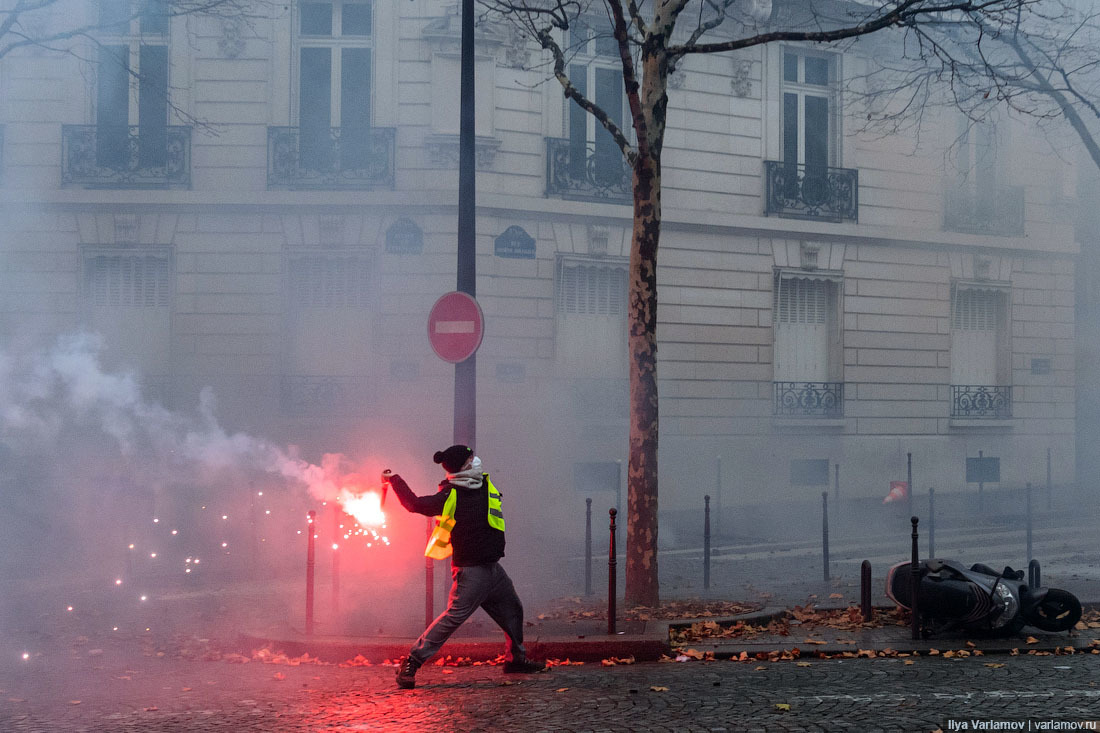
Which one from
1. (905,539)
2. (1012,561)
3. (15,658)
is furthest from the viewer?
(905,539)

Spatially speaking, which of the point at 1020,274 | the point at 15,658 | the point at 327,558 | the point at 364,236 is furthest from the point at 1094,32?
the point at 15,658

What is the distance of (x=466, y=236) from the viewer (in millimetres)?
9125

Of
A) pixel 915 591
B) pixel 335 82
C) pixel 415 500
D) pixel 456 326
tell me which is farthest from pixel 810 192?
pixel 415 500

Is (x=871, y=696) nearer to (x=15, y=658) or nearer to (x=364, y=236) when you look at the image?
(x=15, y=658)

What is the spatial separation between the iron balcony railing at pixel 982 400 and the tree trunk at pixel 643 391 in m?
13.8

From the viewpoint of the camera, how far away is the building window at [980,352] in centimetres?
2103

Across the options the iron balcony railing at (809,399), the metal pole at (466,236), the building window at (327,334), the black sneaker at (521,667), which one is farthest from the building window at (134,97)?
the black sneaker at (521,667)

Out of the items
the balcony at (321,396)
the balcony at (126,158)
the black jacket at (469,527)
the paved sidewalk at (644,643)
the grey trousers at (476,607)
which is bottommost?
the paved sidewalk at (644,643)

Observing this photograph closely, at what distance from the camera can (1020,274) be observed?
21391 millimetres

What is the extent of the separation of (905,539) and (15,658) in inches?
435

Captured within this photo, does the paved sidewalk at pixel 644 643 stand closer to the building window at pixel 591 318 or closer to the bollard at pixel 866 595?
the bollard at pixel 866 595

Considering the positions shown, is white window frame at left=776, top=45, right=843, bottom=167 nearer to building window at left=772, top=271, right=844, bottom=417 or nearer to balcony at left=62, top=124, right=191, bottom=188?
building window at left=772, top=271, right=844, bottom=417

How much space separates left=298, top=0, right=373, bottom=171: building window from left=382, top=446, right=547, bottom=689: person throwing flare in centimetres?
1079

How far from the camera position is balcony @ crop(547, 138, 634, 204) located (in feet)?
57.3
